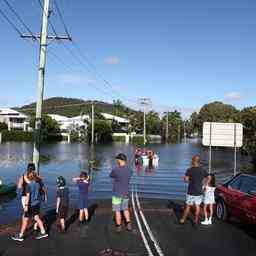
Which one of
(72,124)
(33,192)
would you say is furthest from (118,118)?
(33,192)

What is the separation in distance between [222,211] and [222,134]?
733 cm

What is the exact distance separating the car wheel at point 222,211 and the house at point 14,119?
134m

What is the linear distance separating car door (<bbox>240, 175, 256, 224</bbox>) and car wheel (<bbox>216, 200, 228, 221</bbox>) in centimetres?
96

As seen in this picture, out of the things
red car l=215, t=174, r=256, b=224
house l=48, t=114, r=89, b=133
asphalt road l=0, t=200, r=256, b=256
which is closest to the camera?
asphalt road l=0, t=200, r=256, b=256

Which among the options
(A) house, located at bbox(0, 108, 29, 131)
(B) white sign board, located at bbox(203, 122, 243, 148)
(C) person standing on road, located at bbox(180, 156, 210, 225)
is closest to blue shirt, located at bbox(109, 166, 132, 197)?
(C) person standing on road, located at bbox(180, 156, 210, 225)

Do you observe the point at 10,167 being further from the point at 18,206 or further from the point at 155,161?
the point at 18,206

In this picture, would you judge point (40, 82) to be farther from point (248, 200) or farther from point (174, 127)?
point (174, 127)

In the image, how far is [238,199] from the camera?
1217cm

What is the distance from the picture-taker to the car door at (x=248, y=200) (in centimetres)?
1119

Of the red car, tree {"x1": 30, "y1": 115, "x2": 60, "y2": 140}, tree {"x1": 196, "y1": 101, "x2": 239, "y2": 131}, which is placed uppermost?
tree {"x1": 196, "y1": 101, "x2": 239, "y2": 131}

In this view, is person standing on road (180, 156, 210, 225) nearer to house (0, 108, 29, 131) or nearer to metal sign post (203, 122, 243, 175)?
metal sign post (203, 122, 243, 175)

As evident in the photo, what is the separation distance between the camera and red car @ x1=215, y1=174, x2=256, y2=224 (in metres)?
11.4

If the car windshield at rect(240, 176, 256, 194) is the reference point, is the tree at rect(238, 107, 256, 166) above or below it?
above

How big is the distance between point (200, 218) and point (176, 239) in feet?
9.97
